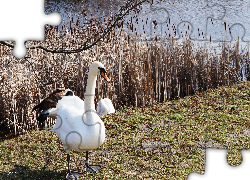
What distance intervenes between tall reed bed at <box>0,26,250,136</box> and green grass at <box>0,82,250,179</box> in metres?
0.57

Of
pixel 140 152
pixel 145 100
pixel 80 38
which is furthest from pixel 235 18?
pixel 140 152

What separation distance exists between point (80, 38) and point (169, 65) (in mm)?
2770

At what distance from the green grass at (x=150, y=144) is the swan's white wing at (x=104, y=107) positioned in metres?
0.19

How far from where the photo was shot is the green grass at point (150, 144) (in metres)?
5.54

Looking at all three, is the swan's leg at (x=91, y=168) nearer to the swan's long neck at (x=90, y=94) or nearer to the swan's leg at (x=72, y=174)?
the swan's leg at (x=72, y=174)

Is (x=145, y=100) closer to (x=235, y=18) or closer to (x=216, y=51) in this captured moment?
(x=216, y=51)

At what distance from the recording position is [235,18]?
41.5ft

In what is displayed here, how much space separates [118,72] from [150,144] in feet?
10.0

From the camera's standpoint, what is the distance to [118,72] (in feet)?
29.6

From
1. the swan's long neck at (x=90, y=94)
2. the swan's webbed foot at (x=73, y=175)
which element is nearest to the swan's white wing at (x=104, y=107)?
Answer: the swan's webbed foot at (x=73, y=175)

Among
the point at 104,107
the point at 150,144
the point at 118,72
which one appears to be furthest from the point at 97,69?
the point at 118,72
